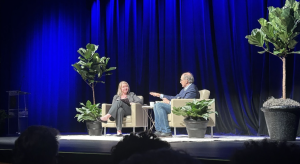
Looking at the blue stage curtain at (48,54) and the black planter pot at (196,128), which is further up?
the blue stage curtain at (48,54)

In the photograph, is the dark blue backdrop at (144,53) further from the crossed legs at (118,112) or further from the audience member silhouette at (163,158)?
the audience member silhouette at (163,158)

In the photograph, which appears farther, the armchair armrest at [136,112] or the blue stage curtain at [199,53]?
the armchair armrest at [136,112]

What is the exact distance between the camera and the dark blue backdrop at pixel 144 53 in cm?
526

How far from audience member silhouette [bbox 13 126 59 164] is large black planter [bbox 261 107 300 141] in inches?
117

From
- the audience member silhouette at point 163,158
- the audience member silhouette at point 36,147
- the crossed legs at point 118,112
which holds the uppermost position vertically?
the audience member silhouette at point 163,158

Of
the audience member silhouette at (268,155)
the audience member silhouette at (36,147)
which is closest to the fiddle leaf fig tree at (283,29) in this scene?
the audience member silhouette at (36,147)

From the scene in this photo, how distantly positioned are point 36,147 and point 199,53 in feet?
15.3

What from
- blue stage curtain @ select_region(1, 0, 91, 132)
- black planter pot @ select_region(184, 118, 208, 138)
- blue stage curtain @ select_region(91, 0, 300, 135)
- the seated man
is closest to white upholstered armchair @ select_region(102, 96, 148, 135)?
the seated man

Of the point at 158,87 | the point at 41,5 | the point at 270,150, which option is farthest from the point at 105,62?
the point at 270,150

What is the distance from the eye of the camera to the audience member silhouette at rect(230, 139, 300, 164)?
70cm

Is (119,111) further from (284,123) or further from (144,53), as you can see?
(284,123)

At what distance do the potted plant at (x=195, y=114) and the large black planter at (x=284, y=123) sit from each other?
2.97ft

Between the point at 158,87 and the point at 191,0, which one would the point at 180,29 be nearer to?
the point at 191,0

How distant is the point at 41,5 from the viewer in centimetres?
765
